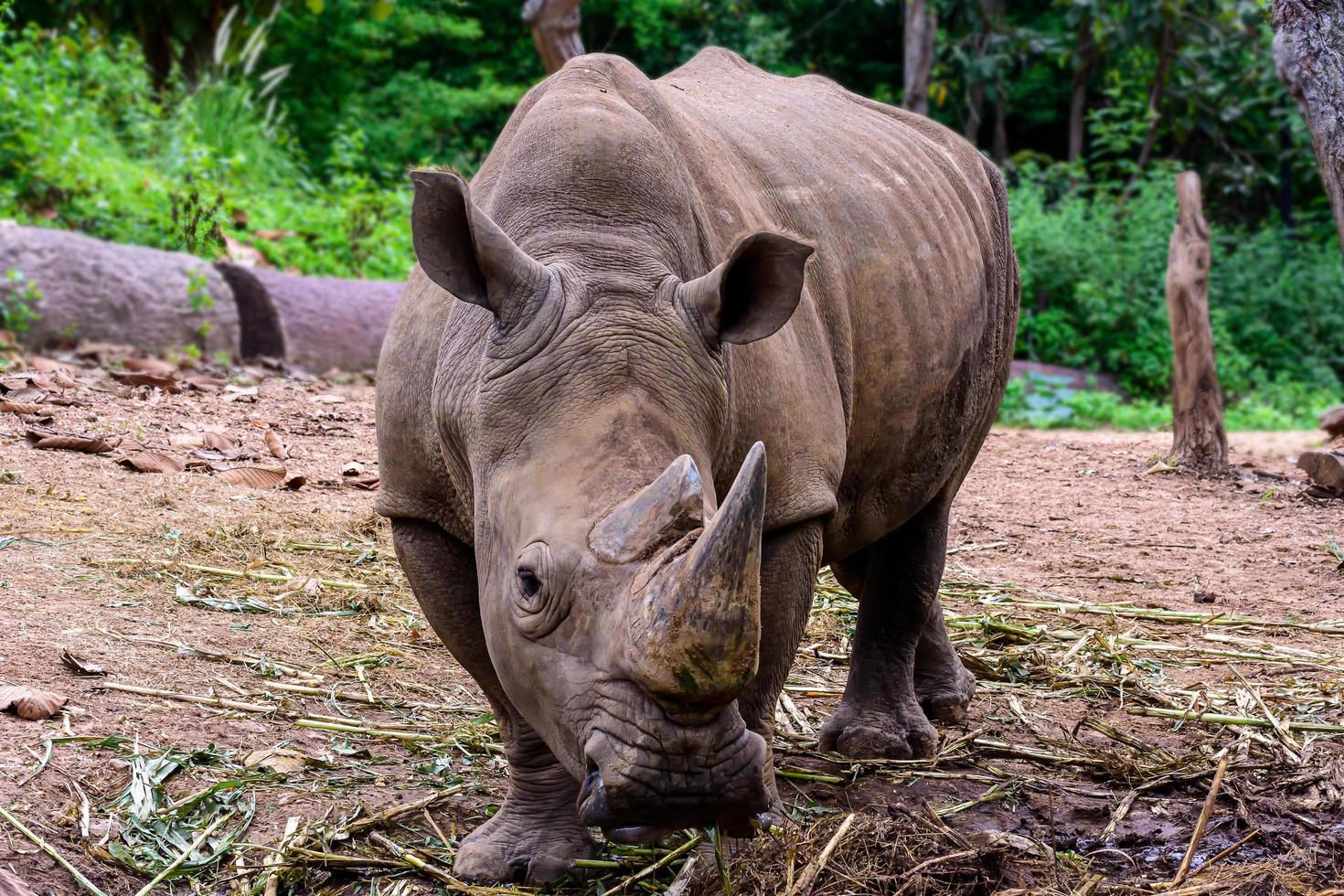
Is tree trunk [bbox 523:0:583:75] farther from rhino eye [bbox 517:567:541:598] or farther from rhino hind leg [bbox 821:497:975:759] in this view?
rhino eye [bbox 517:567:541:598]

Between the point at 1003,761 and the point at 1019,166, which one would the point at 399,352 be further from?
the point at 1019,166

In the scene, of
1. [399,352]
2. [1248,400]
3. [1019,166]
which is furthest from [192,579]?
[1019,166]

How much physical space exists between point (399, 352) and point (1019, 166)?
1755 cm

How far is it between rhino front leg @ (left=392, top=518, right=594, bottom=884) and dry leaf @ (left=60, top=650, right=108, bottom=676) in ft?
4.60

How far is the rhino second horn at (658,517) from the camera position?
8.64ft

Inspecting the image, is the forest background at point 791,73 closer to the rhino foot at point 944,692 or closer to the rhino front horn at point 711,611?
the rhino foot at point 944,692

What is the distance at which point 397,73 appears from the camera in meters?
21.7

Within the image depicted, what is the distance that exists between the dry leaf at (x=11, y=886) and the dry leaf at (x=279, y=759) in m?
1.00

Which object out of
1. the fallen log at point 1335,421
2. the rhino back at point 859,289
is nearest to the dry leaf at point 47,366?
the rhino back at point 859,289

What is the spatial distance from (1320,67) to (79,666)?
3.96 meters

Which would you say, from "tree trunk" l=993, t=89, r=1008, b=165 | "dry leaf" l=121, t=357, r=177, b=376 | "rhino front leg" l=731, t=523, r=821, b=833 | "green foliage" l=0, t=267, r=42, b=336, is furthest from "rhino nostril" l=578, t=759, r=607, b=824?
"tree trunk" l=993, t=89, r=1008, b=165

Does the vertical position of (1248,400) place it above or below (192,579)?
below

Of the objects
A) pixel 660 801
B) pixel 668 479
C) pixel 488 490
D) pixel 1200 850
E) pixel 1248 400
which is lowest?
pixel 1248 400

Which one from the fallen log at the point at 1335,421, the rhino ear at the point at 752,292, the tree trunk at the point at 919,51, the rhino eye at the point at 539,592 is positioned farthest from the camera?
the tree trunk at the point at 919,51
